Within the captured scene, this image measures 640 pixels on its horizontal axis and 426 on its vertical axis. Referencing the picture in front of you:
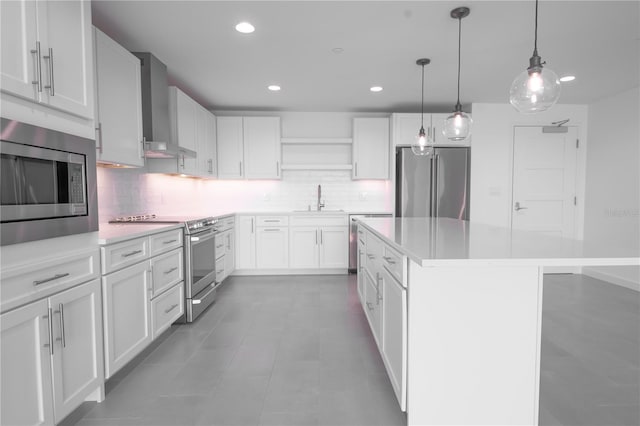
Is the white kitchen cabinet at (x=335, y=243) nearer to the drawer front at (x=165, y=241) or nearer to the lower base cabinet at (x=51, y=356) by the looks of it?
the drawer front at (x=165, y=241)

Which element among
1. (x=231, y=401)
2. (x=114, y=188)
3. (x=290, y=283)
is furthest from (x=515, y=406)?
(x=114, y=188)

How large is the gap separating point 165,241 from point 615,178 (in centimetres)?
564

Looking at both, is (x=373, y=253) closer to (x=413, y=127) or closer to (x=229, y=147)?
(x=413, y=127)

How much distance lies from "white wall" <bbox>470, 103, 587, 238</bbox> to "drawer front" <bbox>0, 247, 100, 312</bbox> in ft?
15.5

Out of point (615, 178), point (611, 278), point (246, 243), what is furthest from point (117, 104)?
point (611, 278)

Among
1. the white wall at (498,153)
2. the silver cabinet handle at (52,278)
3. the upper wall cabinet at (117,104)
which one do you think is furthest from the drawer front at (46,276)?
the white wall at (498,153)

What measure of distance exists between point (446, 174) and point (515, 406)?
3.53m

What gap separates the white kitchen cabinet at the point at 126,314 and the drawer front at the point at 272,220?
2.32 meters

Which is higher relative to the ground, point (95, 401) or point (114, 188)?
point (114, 188)

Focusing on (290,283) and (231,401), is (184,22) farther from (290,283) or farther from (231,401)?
(290,283)

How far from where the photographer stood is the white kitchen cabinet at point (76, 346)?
→ 1.42 meters

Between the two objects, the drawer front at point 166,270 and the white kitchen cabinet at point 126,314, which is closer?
the white kitchen cabinet at point 126,314

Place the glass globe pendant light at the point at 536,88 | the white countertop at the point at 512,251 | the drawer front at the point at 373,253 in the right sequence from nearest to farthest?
1. the white countertop at the point at 512,251
2. the glass globe pendant light at the point at 536,88
3. the drawer front at the point at 373,253

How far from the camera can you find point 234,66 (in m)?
3.22
